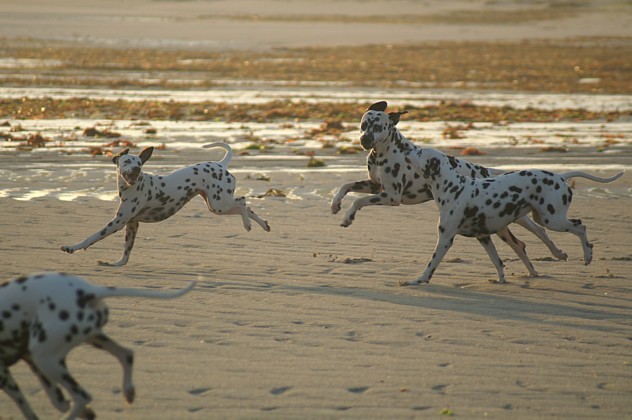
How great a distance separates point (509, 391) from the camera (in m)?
7.84

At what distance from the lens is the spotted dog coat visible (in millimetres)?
11398

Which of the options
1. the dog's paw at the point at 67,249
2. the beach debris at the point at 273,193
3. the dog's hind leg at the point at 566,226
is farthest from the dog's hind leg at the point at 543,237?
the beach debris at the point at 273,193

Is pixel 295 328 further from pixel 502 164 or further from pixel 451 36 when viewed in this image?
pixel 451 36

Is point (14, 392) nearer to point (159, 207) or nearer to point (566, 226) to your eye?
point (159, 207)

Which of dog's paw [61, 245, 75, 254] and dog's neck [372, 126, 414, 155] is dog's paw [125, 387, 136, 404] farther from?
dog's neck [372, 126, 414, 155]

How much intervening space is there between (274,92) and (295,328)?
109 feet

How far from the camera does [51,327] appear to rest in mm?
6344

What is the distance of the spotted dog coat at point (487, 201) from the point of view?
449 inches

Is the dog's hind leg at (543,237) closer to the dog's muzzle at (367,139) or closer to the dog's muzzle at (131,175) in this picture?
the dog's muzzle at (367,139)

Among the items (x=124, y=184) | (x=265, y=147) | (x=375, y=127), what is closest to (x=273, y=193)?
(x=124, y=184)

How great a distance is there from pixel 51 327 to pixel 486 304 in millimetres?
5319

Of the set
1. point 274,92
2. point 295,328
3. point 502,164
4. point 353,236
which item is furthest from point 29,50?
point 295,328

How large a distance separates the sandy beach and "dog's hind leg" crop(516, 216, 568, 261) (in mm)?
196

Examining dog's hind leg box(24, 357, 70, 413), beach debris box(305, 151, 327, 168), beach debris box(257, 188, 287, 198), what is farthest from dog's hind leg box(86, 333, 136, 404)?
beach debris box(305, 151, 327, 168)
